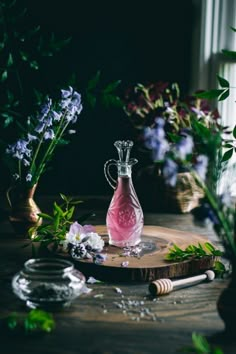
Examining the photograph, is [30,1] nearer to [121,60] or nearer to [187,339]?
[121,60]

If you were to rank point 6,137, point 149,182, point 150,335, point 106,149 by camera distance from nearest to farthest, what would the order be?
point 150,335, point 149,182, point 6,137, point 106,149

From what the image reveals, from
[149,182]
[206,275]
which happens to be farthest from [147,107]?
[206,275]

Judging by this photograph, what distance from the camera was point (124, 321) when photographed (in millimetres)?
1653

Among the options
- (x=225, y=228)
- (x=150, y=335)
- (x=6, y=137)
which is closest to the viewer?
(x=225, y=228)

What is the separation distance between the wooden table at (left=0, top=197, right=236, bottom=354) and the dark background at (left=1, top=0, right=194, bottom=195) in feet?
5.47

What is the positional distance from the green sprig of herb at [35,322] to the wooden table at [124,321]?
2 cm

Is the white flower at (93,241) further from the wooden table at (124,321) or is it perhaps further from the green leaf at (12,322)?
the green leaf at (12,322)

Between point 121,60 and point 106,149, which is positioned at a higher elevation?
point 121,60

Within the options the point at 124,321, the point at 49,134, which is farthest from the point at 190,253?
the point at 49,134

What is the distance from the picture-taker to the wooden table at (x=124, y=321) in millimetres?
1496

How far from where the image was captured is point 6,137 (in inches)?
136

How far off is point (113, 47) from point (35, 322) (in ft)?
7.44

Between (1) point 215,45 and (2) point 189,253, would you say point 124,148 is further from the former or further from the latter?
(1) point 215,45

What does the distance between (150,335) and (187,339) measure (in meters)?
0.08
